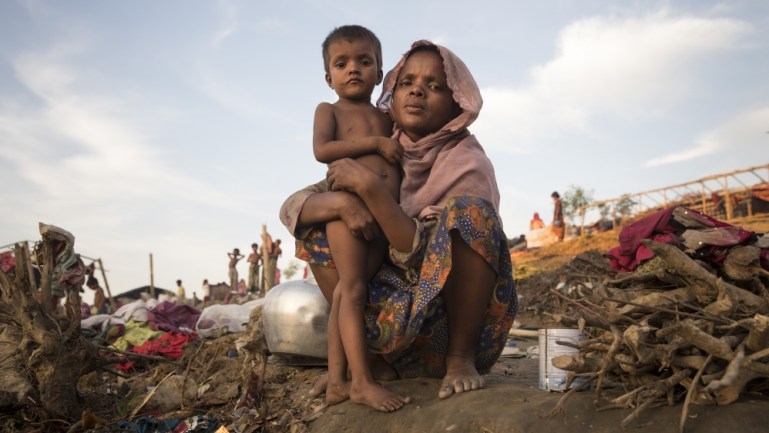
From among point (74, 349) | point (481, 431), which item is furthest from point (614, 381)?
point (74, 349)

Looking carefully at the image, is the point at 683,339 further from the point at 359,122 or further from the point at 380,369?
the point at 359,122

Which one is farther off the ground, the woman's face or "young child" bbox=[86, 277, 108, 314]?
the woman's face

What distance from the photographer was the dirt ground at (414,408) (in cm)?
186

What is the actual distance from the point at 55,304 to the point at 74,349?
17.3ft

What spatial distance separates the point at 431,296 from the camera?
258 centimetres

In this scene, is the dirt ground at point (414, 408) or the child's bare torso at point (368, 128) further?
the child's bare torso at point (368, 128)

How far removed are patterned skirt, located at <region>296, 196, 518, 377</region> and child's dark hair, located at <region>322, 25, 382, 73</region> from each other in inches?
37.3

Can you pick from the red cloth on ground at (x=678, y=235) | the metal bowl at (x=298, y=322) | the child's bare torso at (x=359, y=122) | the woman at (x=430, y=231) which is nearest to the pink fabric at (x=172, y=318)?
the metal bowl at (x=298, y=322)

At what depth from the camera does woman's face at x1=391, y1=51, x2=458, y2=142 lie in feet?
9.64

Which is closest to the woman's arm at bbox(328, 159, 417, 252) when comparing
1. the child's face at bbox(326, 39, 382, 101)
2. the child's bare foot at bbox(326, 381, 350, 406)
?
the child's face at bbox(326, 39, 382, 101)

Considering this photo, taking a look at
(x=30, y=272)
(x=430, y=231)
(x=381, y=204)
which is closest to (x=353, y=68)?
(x=381, y=204)

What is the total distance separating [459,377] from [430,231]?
0.65m

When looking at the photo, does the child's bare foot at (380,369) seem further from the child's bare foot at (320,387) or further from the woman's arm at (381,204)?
the woman's arm at (381,204)

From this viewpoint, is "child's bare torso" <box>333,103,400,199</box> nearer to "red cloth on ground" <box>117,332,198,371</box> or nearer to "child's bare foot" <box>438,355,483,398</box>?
"child's bare foot" <box>438,355,483,398</box>
